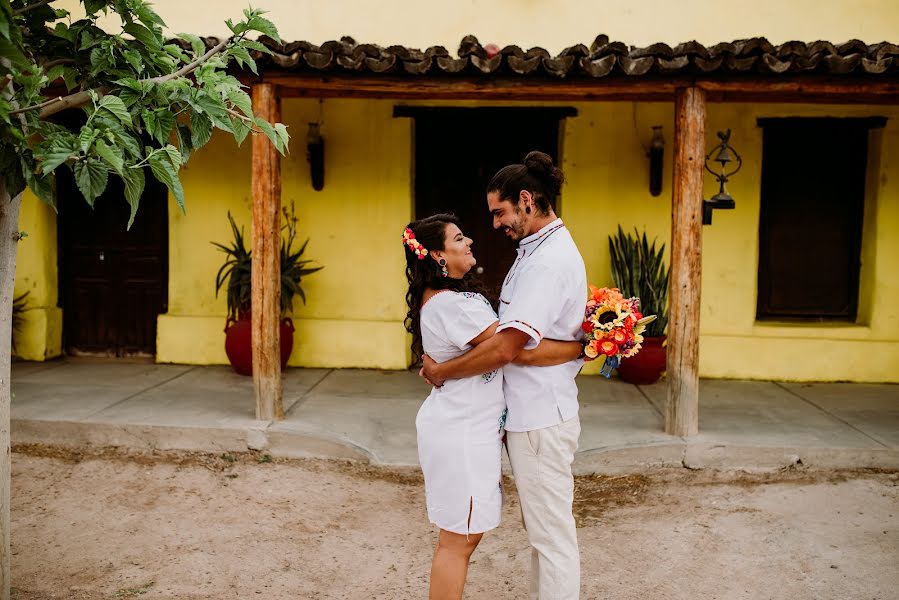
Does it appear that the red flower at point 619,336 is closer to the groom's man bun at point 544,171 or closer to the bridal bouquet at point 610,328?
the bridal bouquet at point 610,328

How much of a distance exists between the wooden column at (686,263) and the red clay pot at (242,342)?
3718 millimetres

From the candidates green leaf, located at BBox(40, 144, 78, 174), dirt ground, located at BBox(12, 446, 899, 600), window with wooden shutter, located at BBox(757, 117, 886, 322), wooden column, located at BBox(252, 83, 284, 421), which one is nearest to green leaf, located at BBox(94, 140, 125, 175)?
green leaf, located at BBox(40, 144, 78, 174)

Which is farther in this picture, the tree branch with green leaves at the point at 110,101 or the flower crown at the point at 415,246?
the flower crown at the point at 415,246

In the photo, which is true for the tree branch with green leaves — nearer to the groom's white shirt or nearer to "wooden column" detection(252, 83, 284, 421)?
the groom's white shirt

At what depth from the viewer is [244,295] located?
7664 mm

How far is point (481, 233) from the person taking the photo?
26.9 feet

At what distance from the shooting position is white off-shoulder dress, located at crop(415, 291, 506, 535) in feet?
9.69

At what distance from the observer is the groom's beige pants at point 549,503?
298 centimetres

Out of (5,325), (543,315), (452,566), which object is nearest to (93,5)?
(5,325)

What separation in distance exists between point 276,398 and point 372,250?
2.43 m

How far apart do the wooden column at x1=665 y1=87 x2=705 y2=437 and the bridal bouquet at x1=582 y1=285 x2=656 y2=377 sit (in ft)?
9.54

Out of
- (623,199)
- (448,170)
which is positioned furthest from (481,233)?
(623,199)

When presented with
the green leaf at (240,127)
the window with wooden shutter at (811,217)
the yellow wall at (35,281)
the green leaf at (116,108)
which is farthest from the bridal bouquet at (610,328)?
the yellow wall at (35,281)

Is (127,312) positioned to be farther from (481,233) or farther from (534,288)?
(534,288)
